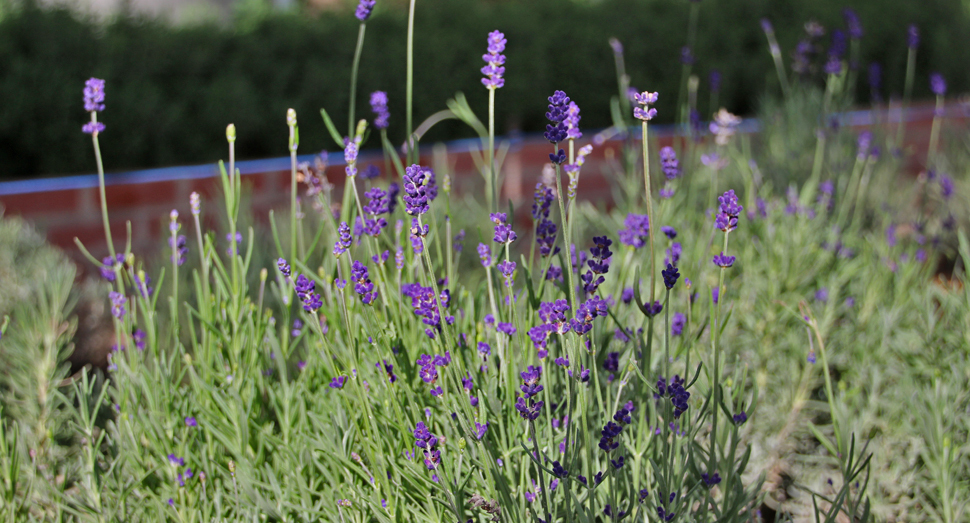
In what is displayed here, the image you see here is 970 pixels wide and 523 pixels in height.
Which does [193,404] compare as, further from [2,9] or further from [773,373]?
[2,9]

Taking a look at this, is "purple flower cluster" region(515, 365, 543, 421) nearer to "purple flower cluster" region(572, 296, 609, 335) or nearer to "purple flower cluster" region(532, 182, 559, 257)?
"purple flower cluster" region(572, 296, 609, 335)

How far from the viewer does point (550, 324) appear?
44.4 inches

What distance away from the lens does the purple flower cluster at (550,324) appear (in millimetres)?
1035

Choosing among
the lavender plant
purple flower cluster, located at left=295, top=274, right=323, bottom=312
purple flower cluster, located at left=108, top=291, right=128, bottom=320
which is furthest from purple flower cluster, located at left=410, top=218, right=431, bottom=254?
purple flower cluster, located at left=108, top=291, right=128, bottom=320

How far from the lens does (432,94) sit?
4.60 m

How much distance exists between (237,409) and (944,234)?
2863 millimetres

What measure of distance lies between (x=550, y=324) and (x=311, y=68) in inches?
135

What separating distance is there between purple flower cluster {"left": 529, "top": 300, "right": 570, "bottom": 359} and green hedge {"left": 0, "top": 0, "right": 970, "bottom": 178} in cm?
322

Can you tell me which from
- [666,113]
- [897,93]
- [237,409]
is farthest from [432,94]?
[897,93]

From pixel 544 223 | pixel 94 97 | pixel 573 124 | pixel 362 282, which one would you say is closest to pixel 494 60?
pixel 573 124

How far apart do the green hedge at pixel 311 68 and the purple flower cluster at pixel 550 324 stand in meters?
3.22

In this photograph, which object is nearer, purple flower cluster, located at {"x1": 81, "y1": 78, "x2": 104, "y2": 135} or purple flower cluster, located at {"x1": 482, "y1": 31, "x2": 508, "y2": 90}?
purple flower cluster, located at {"x1": 482, "y1": 31, "x2": 508, "y2": 90}

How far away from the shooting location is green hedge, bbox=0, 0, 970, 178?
3.55 meters

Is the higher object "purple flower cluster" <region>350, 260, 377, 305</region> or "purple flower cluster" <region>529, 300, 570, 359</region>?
"purple flower cluster" <region>350, 260, 377, 305</region>
